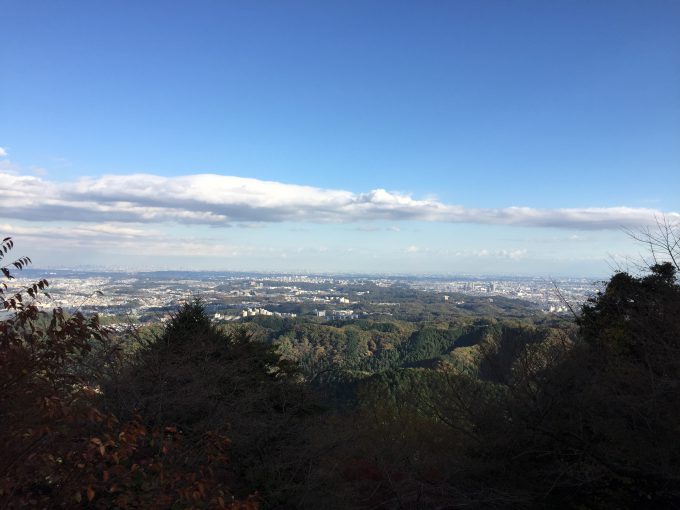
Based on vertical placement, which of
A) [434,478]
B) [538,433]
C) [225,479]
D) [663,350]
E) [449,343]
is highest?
[663,350]

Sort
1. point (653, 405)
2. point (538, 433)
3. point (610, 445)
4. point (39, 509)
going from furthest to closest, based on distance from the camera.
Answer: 1. point (538, 433)
2. point (610, 445)
3. point (653, 405)
4. point (39, 509)

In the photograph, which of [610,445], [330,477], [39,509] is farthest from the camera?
[330,477]

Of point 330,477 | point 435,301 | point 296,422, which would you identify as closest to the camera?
point 330,477

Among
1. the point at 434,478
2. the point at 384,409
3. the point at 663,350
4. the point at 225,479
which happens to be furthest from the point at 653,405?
the point at 384,409

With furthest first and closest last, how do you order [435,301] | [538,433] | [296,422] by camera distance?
[435,301] < [296,422] < [538,433]

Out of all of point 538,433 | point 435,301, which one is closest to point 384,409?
point 538,433

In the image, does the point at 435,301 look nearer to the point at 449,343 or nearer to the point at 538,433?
the point at 449,343

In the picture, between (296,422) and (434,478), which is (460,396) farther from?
(296,422)

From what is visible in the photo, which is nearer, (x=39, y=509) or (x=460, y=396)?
(x=39, y=509)

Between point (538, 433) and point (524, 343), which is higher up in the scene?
point (524, 343)
